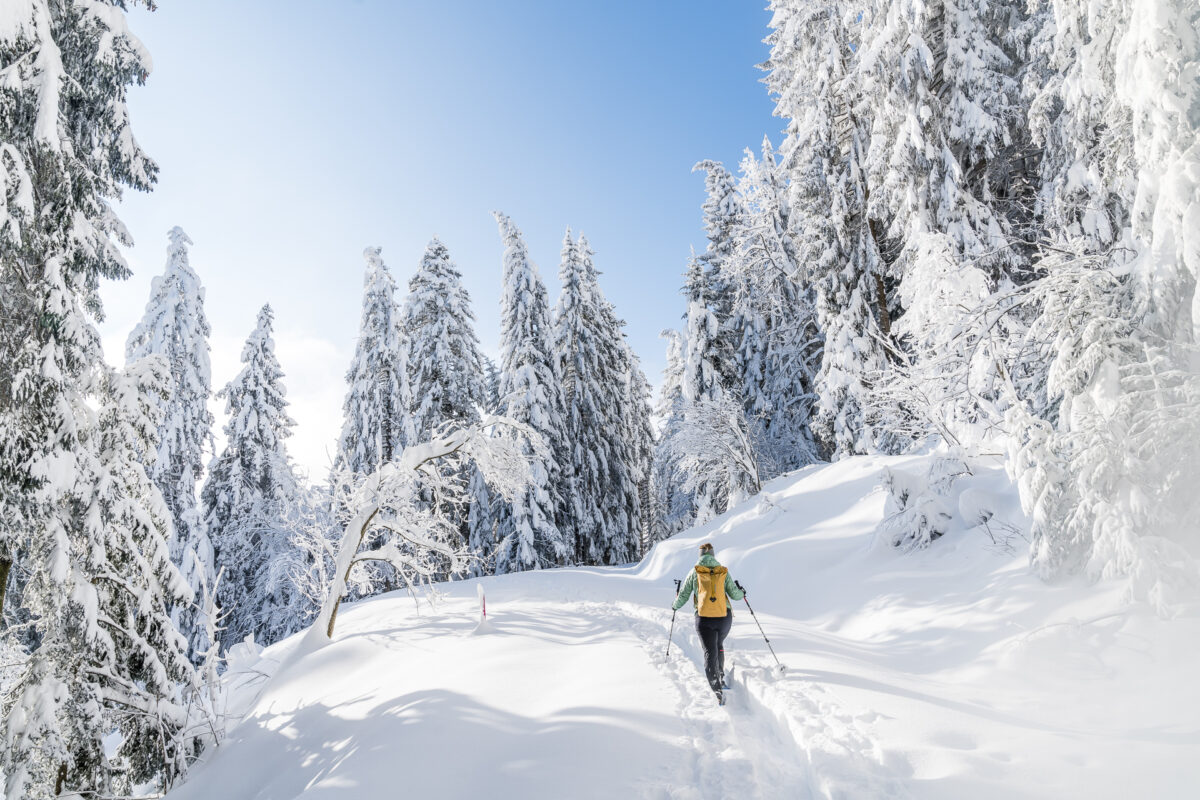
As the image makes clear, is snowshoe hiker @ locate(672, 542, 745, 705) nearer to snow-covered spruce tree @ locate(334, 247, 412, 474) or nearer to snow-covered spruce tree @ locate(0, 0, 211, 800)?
snow-covered spruce tree @ locate(0, 0, 211, 800)

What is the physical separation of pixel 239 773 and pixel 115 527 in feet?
11.2

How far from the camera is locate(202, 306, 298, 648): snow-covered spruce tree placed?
75.3ft

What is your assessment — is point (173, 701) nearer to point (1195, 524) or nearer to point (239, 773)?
point (239, 773)

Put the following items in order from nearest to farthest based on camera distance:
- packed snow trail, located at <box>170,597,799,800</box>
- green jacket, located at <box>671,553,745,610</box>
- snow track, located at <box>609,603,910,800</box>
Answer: snow track, located at <box>609,603,910,800</box> → packed snow trail, located at <box>170,597,799,800</box> → green jacket, located at <box>671,553,745,610</box>

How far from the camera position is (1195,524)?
502 centimetres

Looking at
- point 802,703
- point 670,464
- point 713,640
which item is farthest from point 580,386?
point 802,703

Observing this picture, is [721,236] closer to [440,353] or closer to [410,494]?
[440,353]

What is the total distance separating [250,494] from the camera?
76.1 feet

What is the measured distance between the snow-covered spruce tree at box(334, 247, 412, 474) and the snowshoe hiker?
61.1ft

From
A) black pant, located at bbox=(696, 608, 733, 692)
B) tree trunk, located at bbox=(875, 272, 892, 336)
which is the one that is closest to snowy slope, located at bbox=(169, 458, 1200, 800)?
black pant, located at bbox=(696, 608, 733, 692)

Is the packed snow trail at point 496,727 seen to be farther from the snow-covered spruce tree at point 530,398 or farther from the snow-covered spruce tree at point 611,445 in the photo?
the snow-covered spruce tree at point 611,445

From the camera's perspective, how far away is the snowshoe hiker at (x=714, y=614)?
21.7 feet

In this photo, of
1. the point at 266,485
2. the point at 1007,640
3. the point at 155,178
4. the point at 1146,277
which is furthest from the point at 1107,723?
the point at 266,485

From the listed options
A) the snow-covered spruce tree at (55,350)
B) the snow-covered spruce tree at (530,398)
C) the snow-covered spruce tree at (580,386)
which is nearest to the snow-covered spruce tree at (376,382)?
the snow-covered spruce tree at (530,398)
